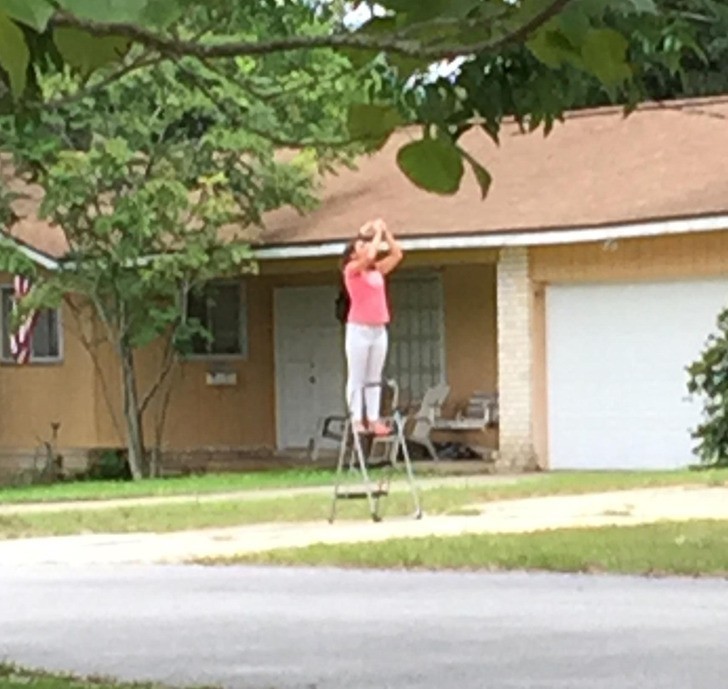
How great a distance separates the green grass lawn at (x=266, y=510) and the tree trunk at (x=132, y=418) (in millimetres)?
6486

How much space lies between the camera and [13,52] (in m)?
3.01

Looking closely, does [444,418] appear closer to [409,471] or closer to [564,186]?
[564,186]

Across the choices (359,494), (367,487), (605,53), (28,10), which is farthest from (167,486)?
(28,10)

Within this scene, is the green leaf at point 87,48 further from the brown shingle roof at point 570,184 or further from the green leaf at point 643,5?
the brown shingle roof at point 570,184

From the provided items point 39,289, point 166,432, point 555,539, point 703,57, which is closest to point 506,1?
point 703,57

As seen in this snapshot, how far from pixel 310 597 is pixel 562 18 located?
9830 millimetres

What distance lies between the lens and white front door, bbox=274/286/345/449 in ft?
97.4

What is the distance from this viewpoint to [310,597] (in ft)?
43.5

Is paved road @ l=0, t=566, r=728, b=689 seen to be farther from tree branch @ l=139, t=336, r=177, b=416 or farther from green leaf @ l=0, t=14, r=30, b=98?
tree branch @ l=139, t=336, r=177, b=416

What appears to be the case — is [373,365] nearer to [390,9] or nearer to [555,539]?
[555,539]

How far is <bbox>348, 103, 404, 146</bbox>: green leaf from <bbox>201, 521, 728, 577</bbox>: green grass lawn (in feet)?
31.1

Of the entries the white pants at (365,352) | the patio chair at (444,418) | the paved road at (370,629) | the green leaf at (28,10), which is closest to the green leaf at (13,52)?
the green leaf at (28,10)

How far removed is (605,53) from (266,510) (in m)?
15.8

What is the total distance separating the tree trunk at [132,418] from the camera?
28.2 metres
